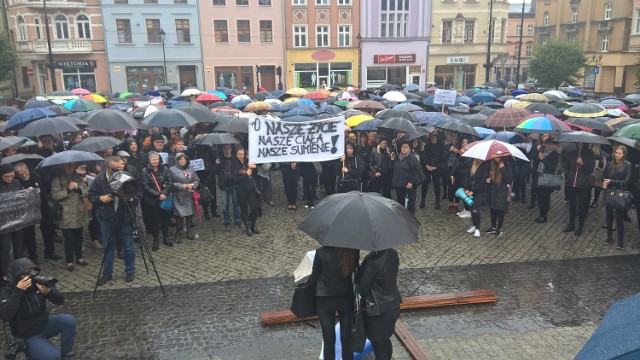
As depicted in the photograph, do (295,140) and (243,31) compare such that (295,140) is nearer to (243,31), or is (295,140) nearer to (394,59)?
(243,31)

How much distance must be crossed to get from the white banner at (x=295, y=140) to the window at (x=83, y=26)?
3876cm

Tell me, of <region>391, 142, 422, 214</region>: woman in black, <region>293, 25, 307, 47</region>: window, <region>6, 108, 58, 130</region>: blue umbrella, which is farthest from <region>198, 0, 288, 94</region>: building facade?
<region>391, 142, 422, 214</region>: woman in black

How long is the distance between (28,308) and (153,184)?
157 inches

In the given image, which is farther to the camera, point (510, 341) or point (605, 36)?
point (605, 36)

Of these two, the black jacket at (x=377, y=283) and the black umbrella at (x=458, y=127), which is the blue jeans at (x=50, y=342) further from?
the black umbrella at (x=458, y=127)

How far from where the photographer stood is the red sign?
46938 mm

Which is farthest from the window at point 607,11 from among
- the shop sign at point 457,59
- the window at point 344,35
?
the window at point 344,35

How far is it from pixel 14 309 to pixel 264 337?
271 cm

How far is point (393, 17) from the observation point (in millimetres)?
46656

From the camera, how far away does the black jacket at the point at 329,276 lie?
461cm

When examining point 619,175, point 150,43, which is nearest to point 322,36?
point 150,43

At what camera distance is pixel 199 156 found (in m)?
10.6

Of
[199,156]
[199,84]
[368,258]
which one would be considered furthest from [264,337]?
[199,84]

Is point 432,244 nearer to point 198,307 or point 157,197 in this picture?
point 198,307
